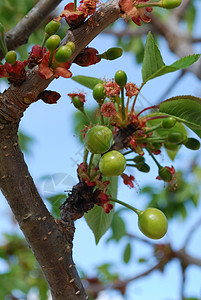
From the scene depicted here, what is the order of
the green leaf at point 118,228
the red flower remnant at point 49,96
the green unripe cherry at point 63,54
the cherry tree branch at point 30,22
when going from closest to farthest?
1. the green unripe cherry at point 63,54
2. the red flower remnant at point 49,96
3. the cherry tree branch at point 30,22
4. the green leaf at point 118,228

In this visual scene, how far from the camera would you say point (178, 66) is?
0.86m

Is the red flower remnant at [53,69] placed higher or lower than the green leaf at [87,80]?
lower

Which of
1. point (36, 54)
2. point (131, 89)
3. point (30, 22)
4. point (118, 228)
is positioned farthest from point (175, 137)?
point (118, 228)

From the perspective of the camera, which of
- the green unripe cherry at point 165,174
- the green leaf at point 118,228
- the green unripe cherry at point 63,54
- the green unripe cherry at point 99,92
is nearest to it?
the green unripe cherry at point 63,54

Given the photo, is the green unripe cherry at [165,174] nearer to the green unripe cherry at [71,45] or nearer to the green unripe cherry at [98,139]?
the green unripe cherry at [98,139]

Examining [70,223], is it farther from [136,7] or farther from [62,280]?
[136,7]

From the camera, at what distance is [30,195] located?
86cm

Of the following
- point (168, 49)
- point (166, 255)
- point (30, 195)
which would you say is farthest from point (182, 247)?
point (30, 195)

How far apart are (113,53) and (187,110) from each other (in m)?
0.25

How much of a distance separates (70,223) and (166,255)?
2.60m

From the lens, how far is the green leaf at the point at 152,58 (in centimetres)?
95

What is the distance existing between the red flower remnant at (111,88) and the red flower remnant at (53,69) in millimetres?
233

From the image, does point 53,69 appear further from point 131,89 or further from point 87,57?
point 131,89

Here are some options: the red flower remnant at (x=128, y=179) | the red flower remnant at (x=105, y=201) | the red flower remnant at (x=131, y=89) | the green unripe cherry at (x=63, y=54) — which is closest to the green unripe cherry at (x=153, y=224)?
the red flower remnant at (x=105, y=201)
